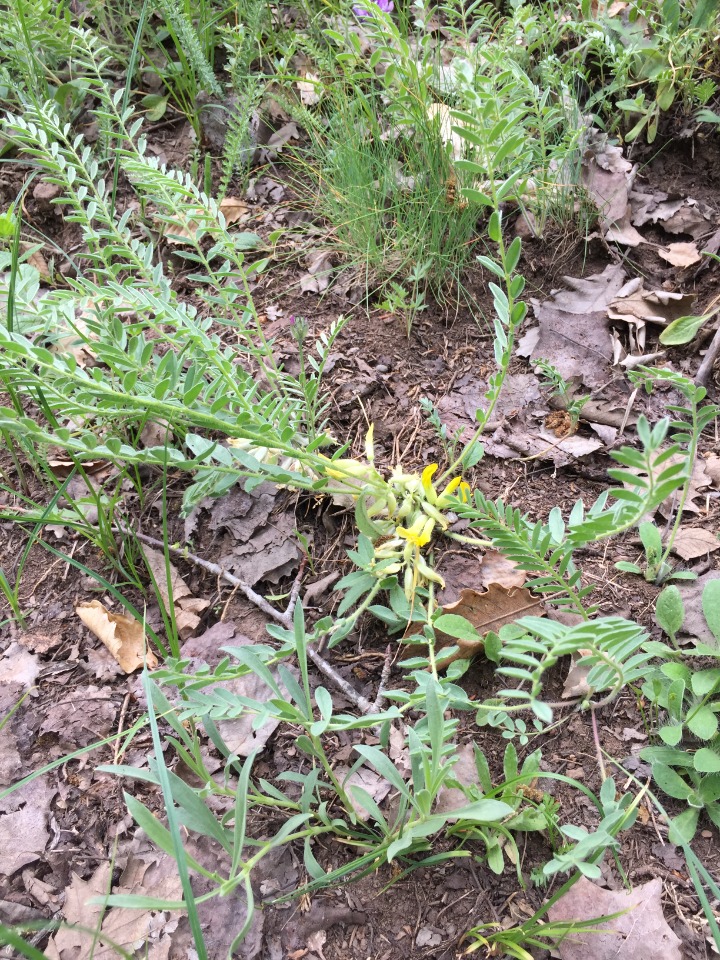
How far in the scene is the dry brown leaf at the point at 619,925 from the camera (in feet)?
4.30

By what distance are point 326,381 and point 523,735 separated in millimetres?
1251

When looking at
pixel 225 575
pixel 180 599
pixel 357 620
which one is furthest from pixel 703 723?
pixel 180 599

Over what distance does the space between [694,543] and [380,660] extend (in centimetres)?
86

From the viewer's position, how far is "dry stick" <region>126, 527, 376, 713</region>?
5.43ft

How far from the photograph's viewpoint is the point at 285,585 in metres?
1.91

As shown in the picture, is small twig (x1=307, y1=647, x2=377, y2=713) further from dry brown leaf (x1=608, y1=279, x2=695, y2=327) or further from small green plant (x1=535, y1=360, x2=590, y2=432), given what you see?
dry brown leaf (x1=608, y1=279, x2=695, y2=327)

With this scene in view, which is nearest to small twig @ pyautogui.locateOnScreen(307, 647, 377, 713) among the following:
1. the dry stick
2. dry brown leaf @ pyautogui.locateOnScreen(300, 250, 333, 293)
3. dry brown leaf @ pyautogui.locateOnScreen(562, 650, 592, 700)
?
the dry stick

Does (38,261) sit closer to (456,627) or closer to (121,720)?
(121,720)

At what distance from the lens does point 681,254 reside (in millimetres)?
2232

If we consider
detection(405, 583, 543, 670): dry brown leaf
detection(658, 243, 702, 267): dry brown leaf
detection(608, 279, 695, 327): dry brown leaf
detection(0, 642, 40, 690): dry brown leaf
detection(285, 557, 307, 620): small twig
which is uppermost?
detection(658, 243, 702, 267): dry brown leaf

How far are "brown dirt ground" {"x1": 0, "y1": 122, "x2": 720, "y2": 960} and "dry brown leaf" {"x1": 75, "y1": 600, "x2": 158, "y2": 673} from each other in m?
0.05

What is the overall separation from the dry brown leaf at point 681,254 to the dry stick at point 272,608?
159cm

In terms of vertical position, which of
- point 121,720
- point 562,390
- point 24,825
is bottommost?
point 24,825

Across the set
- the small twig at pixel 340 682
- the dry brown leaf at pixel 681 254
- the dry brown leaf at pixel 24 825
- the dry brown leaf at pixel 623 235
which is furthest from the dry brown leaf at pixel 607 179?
the dry brown leaf at pixel 24 825
